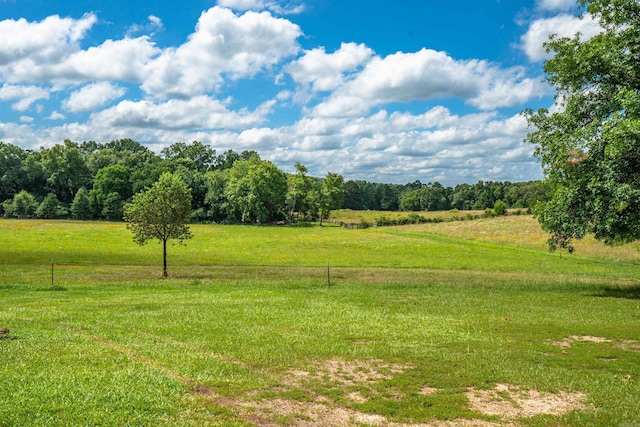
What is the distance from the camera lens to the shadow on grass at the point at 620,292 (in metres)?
24.1

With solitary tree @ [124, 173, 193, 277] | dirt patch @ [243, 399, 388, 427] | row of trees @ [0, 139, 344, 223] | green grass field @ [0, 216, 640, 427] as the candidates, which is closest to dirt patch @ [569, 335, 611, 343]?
green grass field @ [0, 216, 640, 427]

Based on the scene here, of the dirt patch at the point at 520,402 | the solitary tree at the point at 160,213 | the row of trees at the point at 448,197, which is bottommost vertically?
the dirt patch at the point at 520,402

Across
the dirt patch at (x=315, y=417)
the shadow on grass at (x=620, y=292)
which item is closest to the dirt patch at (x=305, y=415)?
the dirt patch at (x=315, y=417)

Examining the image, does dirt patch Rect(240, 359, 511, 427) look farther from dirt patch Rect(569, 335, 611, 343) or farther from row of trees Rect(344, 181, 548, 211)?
row of trees Rect(344, 181, 548, 211)

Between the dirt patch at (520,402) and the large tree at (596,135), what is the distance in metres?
13.2

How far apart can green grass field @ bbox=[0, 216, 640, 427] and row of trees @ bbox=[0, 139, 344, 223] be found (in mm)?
82058

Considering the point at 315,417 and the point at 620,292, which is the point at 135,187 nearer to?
the point at 620,292

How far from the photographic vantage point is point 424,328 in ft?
51.4

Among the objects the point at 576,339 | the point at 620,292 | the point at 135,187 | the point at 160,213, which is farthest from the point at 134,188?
the point at 576,339

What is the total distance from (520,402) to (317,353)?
5334mm

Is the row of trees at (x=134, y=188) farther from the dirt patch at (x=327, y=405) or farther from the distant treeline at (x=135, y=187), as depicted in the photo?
the dirt patch at (x=327, y=405)

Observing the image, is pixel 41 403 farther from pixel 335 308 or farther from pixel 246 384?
pixel 335 308

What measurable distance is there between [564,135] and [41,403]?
24.7 m

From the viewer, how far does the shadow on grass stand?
2413cm
